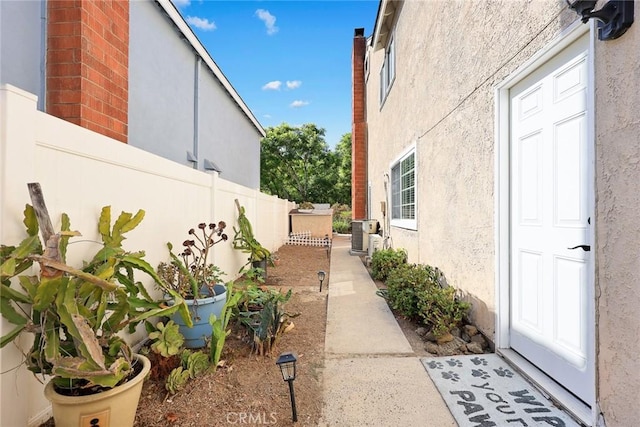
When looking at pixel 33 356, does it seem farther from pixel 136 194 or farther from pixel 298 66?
pixel 298 66

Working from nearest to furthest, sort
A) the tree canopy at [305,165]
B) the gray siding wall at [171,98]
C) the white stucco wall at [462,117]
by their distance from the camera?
1. the white stucco wall at [462,117]
2. the gray siding wall at [171,98]
3. the tree canopy at [305,165]

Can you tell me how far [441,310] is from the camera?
3678mm

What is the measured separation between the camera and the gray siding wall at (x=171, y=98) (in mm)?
5867

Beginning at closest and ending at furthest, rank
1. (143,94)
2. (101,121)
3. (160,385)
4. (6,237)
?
(6,237), (160,385), (101,121), (143,94)

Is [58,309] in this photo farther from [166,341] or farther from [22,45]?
[22,45]

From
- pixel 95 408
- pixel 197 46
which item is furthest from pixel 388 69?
pixel 95 408

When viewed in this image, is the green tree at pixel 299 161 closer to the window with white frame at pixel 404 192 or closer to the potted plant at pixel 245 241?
the window with white frame at pixel 404 192

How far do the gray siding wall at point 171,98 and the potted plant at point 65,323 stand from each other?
4460 millimetres

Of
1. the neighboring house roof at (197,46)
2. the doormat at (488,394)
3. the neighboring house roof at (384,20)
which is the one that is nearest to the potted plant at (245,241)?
the doormat at (488,394)

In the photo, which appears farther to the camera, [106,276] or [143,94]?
[143,94]

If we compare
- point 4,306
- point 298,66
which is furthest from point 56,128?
point 298,66

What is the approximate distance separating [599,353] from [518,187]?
1529 millimetres

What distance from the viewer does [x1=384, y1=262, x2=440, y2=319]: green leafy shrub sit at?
161 inches

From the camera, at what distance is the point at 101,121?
325 cm
